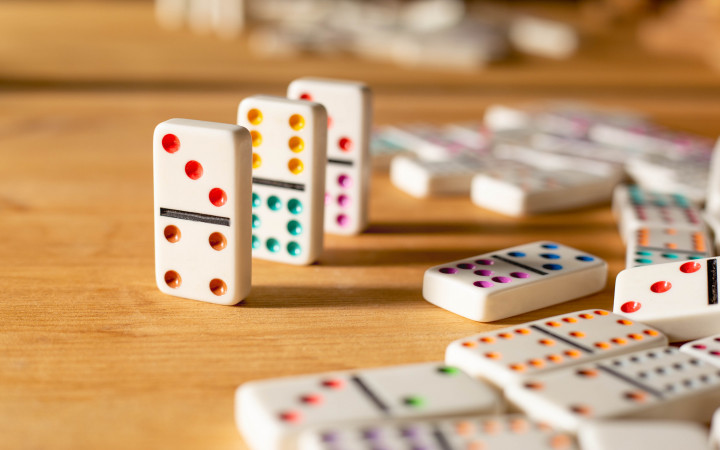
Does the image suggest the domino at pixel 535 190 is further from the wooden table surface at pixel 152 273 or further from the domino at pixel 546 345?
the domino at pixel 546 345

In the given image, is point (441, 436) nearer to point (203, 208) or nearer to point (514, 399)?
point (514, 399)

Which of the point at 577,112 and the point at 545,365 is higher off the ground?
the point at 577,112

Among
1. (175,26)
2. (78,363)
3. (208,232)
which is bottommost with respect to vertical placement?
(78,363)

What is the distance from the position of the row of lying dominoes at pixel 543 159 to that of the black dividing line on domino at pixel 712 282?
443 mm

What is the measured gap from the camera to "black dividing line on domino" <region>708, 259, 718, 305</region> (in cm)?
87

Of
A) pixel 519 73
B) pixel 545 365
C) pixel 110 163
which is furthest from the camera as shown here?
pixel 519 73

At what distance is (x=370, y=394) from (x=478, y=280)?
0.99ft

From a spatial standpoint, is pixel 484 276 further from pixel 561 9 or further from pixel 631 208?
pixel 561 9

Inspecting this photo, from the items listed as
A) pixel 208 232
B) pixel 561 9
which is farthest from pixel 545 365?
pixel 561 9

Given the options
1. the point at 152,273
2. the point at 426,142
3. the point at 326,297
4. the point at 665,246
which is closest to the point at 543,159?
the point at 426,142

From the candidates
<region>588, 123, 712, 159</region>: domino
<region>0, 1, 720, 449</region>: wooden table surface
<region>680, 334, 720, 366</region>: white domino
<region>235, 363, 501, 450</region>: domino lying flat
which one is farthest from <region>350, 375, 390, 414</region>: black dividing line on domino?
<region>588, 123, 712, 159</region>: domino

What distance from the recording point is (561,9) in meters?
4.68

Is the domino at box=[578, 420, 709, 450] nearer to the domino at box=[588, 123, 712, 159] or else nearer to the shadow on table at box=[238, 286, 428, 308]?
the shadow on table at box=[238, 286, 428, 308]

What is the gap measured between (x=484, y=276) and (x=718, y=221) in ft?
1.47
